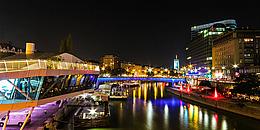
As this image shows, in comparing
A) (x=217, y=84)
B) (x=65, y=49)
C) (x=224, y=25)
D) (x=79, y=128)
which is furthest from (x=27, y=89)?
(x=224, y=25)

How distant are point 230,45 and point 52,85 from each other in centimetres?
7777

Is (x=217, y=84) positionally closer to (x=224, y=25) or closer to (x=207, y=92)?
(x=207, y=92)

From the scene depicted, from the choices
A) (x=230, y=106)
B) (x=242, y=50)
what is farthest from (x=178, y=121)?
(x=242, y=50)

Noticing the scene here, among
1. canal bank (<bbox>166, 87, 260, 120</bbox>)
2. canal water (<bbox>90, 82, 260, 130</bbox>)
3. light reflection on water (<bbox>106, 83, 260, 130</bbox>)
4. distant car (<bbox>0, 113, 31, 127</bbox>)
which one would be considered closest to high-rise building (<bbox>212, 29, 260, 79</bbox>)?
canal bank (<bbox>166, 87, 260, 120</bbox>)

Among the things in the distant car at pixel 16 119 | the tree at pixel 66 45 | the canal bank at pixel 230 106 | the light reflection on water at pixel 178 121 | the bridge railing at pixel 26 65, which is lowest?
the light reflection on water at pixel 178 121

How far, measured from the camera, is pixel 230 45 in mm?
86375

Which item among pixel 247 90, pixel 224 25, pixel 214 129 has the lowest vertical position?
pixel 214 129

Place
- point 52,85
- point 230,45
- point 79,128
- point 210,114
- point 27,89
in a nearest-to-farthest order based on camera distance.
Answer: point 27,89
point 52,85
point 79,128
point 210,114
point 230,45

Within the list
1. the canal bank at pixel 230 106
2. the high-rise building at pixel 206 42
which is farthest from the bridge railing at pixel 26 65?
the high-rise building at pixel 206 42

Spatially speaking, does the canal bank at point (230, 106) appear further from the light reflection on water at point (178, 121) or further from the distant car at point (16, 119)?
the distant car at point (16, 119)

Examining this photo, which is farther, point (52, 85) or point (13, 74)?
point (52, 85)

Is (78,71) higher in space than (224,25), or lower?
lower

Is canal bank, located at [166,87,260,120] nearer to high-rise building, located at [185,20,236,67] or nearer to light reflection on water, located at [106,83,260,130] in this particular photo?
light reflection on water, located at [106,83,260,130]

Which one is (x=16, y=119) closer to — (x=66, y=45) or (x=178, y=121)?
(x=178, y=121)
